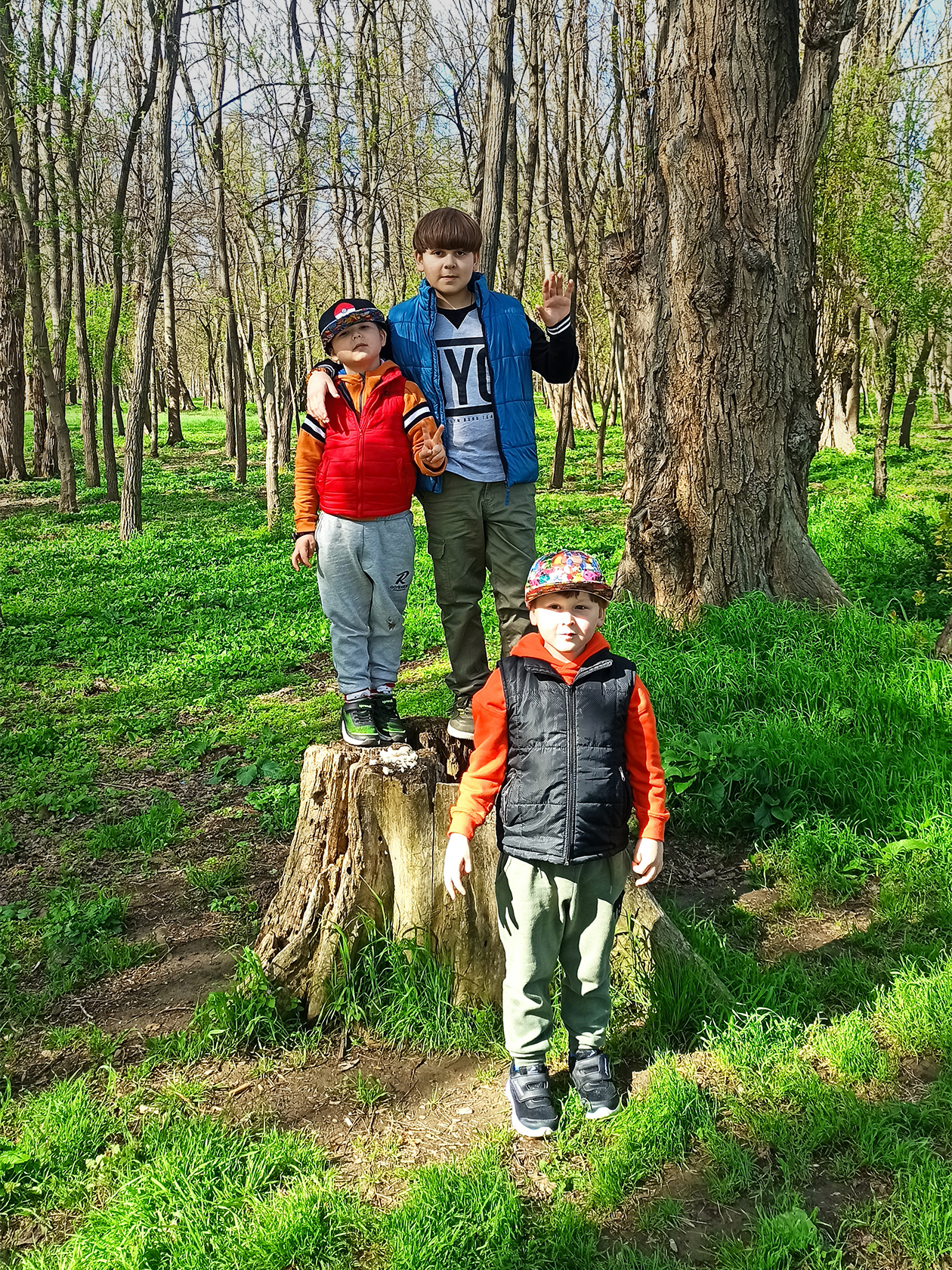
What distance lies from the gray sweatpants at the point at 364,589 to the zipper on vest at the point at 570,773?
0.95 metres

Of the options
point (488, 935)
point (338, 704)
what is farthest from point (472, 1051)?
point (338, 704)

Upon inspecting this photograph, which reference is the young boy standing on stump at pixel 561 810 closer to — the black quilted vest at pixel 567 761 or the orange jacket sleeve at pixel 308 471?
the black quilted vest at pixel 567 761

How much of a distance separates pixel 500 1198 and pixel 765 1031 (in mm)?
1037

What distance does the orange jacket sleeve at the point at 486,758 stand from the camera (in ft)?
8.72

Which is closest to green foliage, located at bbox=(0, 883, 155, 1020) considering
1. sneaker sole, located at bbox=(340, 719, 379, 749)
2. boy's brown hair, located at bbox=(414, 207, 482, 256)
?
sneaker sole, located at bbox=(340, 719, 379, 749)

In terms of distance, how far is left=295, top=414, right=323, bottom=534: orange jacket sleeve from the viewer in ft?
10.7


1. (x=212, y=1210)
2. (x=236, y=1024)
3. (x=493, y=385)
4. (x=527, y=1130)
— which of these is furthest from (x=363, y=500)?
(x=212, y=1210)

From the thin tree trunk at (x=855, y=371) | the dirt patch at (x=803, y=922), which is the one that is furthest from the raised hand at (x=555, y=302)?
the thin tree trunk at (x=855, y=371)

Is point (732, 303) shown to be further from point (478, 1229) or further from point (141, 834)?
point (478, 1229)

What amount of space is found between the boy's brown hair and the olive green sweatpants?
205cm

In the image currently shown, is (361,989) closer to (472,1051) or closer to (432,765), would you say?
(472,1051)

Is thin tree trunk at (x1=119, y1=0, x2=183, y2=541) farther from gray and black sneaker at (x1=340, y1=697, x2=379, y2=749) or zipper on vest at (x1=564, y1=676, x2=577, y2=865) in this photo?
zipper on vest at (x1=564, y1=676, x2=577, y2=865)

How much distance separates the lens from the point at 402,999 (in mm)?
3125

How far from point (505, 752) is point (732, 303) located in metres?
4.10
